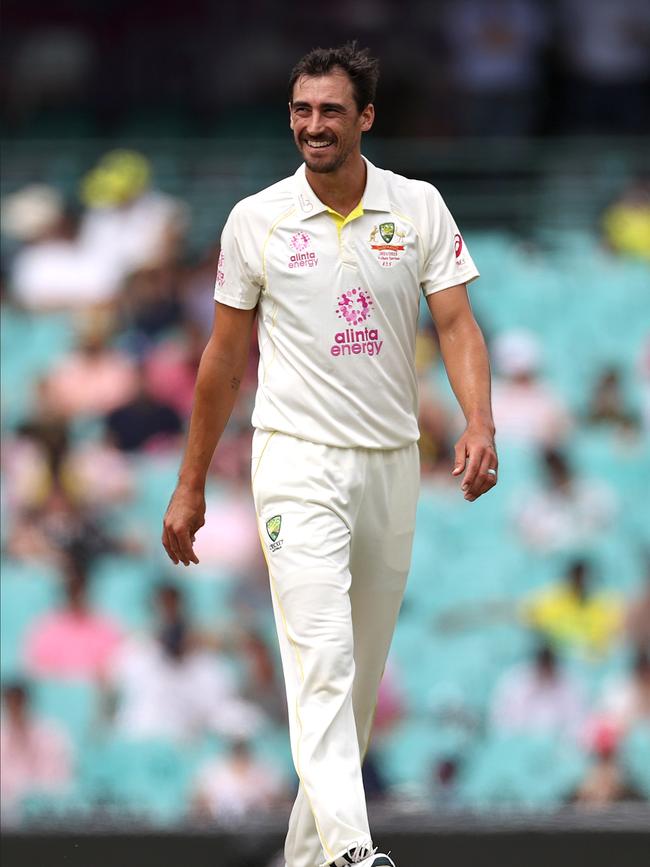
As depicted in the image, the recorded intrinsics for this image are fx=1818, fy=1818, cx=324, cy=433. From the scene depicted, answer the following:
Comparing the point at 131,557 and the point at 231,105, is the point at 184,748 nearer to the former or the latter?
the point at 131,557

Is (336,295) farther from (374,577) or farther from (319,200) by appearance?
(374,577)

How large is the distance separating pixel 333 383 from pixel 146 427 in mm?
5516

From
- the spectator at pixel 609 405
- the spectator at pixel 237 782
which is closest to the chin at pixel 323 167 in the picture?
the spectator at pixel 237 782

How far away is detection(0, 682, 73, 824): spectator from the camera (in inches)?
342

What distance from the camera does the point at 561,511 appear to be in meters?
9.91

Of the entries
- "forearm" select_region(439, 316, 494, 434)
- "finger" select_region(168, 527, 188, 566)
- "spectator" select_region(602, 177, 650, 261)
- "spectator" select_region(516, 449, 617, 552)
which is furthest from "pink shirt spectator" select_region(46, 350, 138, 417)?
"forearm" select_region(439, 316, 494, 434)

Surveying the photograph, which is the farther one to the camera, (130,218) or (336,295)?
(130,218)

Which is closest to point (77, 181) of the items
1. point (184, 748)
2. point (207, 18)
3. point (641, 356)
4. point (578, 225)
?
point (207, 18)

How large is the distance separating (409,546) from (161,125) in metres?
9.72

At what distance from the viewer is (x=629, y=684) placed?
8.94 metres

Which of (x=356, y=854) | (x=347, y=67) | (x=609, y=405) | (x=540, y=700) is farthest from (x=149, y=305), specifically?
(x=356, y=854)

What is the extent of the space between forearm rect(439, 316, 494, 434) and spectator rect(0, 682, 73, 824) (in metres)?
4.49

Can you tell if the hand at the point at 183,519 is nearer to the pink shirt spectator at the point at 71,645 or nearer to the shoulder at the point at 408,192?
the shoulder at the point at 408,192

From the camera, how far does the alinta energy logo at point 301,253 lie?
4.85 metres
